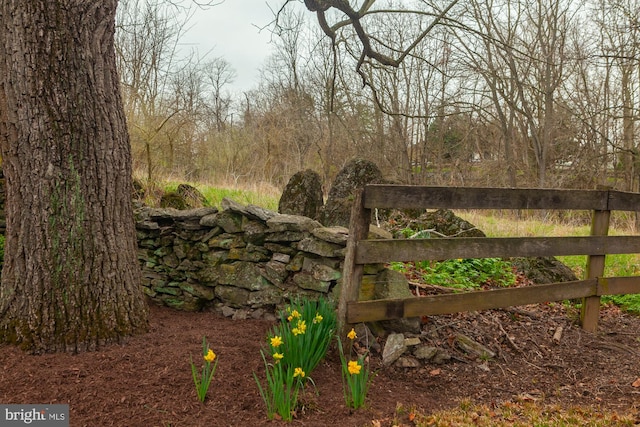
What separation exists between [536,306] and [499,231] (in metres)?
3.06

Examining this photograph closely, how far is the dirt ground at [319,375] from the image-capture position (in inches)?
101

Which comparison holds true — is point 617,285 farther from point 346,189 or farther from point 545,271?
point 346,189

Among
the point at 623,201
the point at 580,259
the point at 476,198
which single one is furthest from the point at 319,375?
the point at 580,259

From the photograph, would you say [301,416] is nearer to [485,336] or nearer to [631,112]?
[485,336]

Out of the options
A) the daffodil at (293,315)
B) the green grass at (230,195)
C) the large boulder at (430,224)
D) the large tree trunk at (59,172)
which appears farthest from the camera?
the green grass at (230,195)

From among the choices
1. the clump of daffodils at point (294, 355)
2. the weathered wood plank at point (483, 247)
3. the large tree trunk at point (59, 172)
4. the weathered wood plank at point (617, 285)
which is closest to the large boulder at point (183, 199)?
the large tree trunk at point (59, 172)

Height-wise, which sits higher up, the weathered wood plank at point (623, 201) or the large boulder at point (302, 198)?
the weathered wood plank at point (623, 201)

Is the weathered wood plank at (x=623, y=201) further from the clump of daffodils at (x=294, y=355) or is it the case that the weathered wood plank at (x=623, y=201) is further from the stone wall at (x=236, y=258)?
the clump of daffodils at (x=294, y=355)

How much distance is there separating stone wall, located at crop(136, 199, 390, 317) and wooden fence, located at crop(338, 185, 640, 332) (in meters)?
0.47

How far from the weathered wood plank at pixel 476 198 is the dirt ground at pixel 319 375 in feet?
3.67

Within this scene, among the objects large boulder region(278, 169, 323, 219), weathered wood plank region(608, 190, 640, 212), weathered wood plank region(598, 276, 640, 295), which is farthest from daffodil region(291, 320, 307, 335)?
large boulder region(278, 169, 323, 219)

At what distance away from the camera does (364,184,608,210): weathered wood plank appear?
3316 millimetres

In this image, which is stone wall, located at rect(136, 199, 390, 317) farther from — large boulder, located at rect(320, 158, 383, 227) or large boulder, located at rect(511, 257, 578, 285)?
large boulder, located at rect(511, 257, 578, 285)

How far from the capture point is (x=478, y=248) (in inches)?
143
